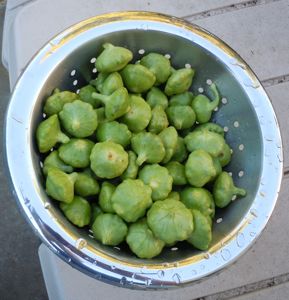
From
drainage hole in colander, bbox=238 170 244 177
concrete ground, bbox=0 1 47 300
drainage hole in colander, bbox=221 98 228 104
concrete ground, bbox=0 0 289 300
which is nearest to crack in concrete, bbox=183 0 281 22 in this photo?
concrete ground, bbox=0 0 289 300

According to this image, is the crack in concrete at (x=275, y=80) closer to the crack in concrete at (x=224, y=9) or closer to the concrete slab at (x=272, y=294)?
the crack in concrete at (x=224, y=9)

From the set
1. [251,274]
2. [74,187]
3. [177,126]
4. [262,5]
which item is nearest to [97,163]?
[74,187]

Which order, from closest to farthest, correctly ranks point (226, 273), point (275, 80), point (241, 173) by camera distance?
1. point (241, 173)
2. point (226, 273)
3. point (275, 80)

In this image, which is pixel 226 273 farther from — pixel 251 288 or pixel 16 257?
pixel 16 257

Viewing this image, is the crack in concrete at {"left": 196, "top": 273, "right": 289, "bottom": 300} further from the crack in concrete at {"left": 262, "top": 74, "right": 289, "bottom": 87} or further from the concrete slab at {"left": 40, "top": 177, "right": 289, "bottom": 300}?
the crack in concrete at {"left": 262, "top": 74, "right": 289, "bottom": 87}

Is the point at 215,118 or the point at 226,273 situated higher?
the point at 215,118

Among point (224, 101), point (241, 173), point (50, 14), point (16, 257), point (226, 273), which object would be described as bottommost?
point (16, 257)

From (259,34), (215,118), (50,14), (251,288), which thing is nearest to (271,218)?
(251,288)
